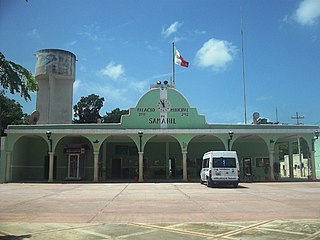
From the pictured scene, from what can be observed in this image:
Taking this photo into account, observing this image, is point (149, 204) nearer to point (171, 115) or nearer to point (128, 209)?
point (128, 209)

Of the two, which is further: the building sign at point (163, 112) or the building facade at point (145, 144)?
the building sign at point (163, 112)

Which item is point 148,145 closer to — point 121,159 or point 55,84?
point 121,159

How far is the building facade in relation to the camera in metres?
31.0

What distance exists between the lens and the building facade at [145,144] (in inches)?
1219

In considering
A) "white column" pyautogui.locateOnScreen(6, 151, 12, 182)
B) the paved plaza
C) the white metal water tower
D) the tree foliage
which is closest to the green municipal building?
"white column" pyautogui.locateOnScreen(6, 151, 12, 182)

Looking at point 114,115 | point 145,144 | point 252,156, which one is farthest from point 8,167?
point 114,115

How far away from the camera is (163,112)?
32250 mm

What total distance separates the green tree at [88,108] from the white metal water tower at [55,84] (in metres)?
26.4

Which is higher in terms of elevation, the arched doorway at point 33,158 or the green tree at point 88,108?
the green tree at point 88,108

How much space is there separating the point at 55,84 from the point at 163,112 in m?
23.9

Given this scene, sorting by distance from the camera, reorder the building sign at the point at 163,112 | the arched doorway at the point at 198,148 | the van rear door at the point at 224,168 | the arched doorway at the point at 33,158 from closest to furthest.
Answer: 1. the van rear door at the point at 224,168
2. the building sign at the point at 163,112
3. the arched doorway at the point at 33,158
4. the arched doorway at the point at 198,148

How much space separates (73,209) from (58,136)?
63.9ft

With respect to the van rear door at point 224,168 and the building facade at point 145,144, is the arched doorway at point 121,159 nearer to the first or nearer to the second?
the building facade at point 145,144

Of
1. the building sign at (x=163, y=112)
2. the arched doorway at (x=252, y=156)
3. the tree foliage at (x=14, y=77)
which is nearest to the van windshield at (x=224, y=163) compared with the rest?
the building sign at (x=163, y=112)
